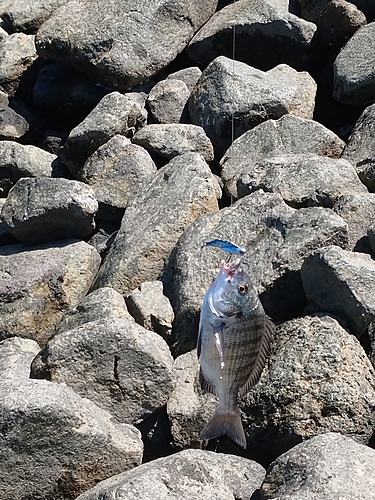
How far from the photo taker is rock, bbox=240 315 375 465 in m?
5.71

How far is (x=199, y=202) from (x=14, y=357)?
1956 mm

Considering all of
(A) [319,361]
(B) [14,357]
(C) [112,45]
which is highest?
(C) [112,45]

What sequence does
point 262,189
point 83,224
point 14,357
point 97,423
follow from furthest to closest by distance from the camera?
1. point 83,224
2. point 262,189
3. point 14,357
4. point 97,423

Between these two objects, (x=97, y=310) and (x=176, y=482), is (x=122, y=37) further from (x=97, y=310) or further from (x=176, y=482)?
(x=176, y=482)

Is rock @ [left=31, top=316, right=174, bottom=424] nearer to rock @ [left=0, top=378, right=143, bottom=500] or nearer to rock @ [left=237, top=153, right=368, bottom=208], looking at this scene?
rock @ [left=0, top=378, right=143, bottom=500]

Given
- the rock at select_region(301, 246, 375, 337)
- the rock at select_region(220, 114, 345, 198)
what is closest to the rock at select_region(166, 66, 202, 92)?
the rock at select_region(220, 114, 345, 198)

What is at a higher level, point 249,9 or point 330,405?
point 249,9

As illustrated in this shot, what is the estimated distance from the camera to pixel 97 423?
547 cm

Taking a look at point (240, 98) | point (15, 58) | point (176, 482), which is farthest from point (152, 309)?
point (15, 58)

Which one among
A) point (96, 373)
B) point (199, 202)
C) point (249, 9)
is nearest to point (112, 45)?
point (249, 9)

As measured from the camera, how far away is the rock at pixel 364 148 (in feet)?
25.7

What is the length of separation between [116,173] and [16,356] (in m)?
2.47

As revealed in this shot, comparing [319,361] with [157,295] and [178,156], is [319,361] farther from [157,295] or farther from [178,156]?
[178,156]

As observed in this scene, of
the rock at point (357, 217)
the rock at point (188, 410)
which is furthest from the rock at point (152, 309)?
the rock at point (357, 217)
